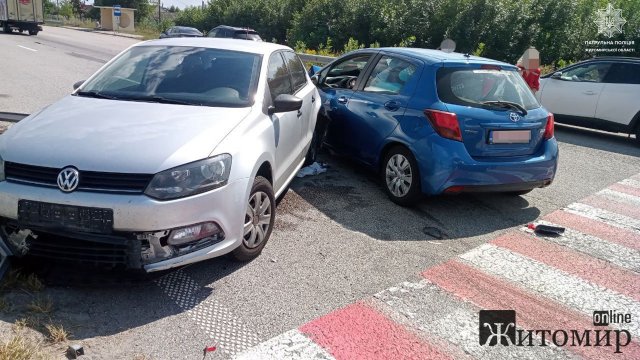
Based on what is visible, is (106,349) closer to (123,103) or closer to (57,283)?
(57,283)

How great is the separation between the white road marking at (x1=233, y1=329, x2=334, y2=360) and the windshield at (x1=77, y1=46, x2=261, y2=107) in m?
2.00

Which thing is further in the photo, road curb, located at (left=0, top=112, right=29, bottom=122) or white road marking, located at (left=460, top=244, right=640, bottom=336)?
road curb, located at (left=0, top=112, right=29, bottom=122)

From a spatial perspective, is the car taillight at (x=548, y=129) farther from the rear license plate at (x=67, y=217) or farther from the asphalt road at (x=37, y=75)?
the asphalt road at (x=37, y=75)

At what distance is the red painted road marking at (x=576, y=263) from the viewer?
4105mm

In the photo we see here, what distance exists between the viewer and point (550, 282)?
4.06 m

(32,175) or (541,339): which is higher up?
(32,175)

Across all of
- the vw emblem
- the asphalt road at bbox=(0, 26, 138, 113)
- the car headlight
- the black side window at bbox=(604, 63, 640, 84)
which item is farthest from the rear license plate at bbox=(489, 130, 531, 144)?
the asphalt road at bbox=(0, 26, 138, 113)

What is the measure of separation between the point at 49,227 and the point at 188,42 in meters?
2.56

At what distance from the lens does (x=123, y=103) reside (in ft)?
13.6

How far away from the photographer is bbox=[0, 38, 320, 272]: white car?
3156mm

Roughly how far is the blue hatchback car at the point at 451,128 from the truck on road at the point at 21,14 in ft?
117

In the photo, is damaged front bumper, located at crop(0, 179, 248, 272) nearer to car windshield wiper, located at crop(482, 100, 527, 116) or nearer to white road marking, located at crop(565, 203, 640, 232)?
car windshield wiper, located at crop(482, 100, 527, 116)

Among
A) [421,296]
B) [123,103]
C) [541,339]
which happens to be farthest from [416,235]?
[123,103]

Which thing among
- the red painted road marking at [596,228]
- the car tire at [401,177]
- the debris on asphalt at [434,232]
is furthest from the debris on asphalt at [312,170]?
the red painted road marking at [596,228]
